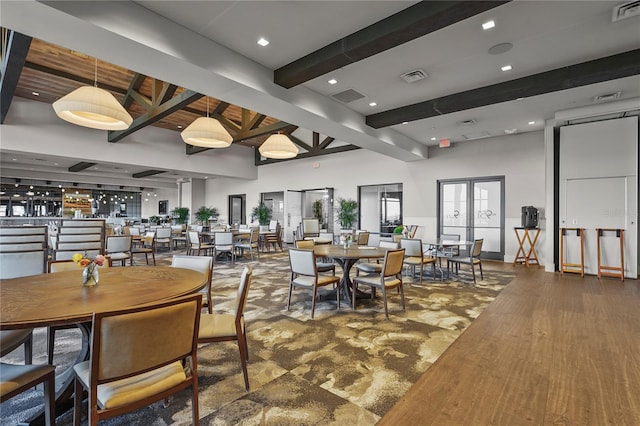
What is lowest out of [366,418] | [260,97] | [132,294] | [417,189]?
[366,418]

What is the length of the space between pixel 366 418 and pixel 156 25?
4.41m

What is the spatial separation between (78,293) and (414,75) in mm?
5167

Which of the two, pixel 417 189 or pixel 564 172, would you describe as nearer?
pixel 564 172

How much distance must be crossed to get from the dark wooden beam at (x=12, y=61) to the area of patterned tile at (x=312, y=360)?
149 inches

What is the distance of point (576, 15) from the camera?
3504mm

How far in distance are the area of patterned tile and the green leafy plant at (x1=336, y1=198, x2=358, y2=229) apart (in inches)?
250

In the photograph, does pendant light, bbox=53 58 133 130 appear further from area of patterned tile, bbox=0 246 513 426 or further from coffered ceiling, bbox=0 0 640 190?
area of patterned tile, bbox=0 246 513 426

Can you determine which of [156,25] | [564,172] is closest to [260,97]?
[156,25]

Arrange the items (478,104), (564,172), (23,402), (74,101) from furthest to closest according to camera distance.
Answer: (564,172)
(478,104)
(74,101)
(23,402)

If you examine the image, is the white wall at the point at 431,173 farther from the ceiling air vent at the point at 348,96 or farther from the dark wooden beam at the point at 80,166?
the dark wooden beam at the point at 80,166

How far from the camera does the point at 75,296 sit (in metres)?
1.88

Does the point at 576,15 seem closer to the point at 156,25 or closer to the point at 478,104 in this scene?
the point at 478,104

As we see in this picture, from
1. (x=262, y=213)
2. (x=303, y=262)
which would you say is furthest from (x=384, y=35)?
(x=262, y=213)

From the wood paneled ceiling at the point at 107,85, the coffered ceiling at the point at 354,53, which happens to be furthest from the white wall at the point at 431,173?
the wood paneled ceiling at the point at 107,85
